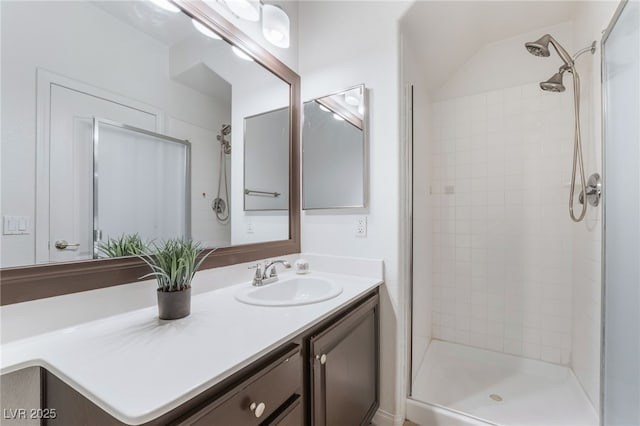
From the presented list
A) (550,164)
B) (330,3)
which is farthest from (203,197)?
(550,164)

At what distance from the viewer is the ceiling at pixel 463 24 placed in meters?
1.55

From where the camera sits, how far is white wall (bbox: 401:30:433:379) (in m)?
1.73

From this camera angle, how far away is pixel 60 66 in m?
0.84

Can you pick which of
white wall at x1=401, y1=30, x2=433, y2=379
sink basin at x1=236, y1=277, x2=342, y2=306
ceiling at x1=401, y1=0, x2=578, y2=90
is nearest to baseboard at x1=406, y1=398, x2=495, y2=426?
white wall at x1=401, y1=30, x2=433, y2=379

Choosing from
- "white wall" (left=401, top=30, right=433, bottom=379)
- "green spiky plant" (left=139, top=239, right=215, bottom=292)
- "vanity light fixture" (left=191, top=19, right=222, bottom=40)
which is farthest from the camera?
"white wall" (left=401, top=30, right=433, bottom=379)

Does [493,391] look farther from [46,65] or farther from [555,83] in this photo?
[46,65]

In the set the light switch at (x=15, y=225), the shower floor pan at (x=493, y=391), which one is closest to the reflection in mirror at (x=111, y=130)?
the light switch at (x=15, y=225)

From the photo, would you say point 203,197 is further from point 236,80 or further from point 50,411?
point 50,411

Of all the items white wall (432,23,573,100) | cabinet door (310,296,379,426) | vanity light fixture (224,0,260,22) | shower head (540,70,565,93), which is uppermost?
white wall (432,23,573,100)

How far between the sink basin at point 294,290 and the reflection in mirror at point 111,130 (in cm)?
29

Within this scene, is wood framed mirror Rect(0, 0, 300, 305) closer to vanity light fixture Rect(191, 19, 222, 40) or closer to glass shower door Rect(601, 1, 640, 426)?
vanity light fixture Rect(191, 19, 222, 40)

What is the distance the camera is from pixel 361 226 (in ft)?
5.16

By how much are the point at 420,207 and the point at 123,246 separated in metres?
1.76

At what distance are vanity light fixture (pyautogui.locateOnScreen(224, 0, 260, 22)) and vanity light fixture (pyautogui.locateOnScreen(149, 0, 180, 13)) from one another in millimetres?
261
